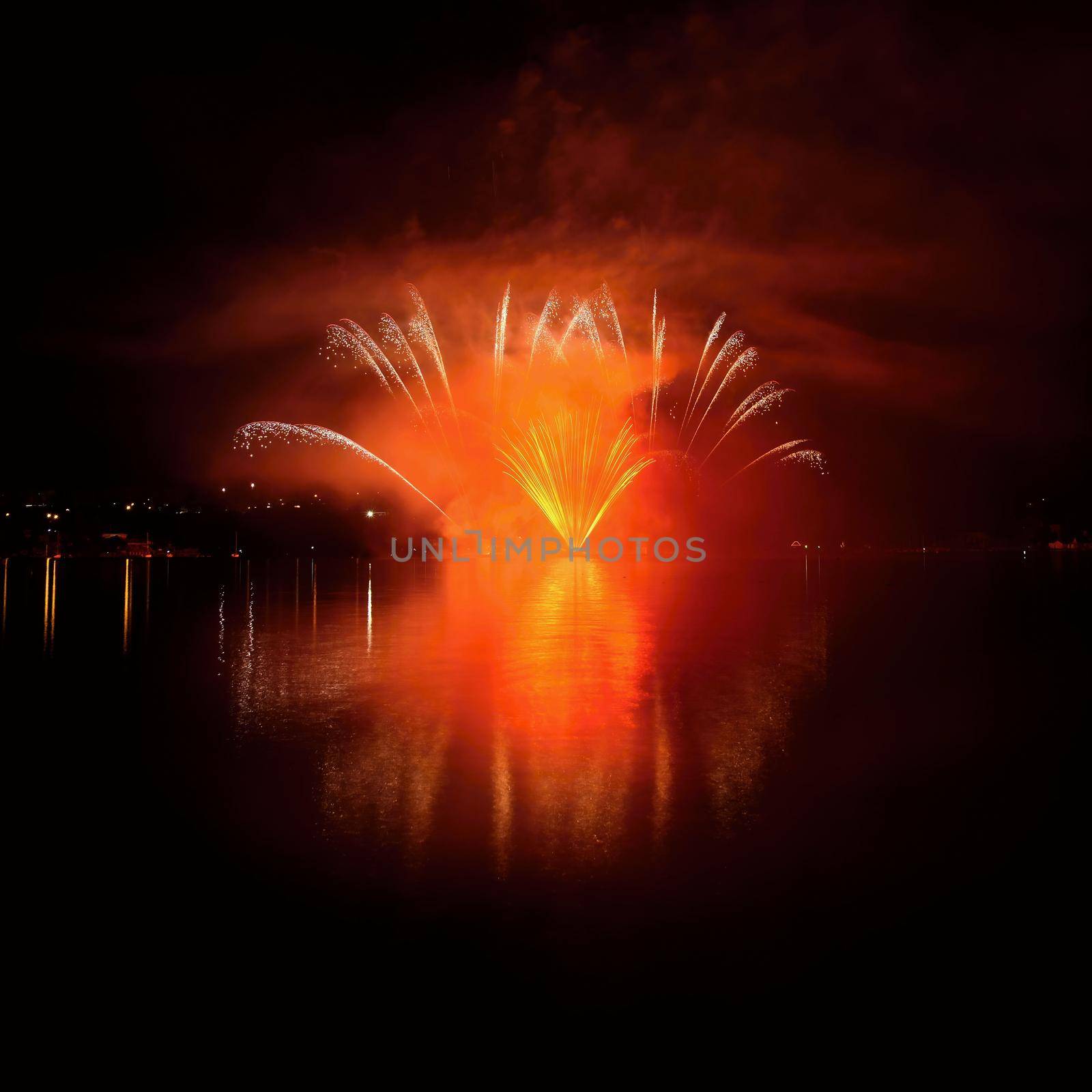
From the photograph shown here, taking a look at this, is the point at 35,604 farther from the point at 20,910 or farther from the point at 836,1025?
the point at 836,1025

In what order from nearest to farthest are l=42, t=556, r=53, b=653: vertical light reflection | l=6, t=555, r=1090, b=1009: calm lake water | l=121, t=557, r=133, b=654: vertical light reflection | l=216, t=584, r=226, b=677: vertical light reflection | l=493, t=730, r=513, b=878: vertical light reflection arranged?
l=6, t=555, r=1090, b=1009: calm lake water, l=493, t=730, r=513, b=878: vertical light reflection, l=216, t=584, r=226, b=677: vertical light reflection, l=42, t=556, r=53, b=653: vertical light reflection, l=121, t=557, r=133, b=654: vertical light reflection

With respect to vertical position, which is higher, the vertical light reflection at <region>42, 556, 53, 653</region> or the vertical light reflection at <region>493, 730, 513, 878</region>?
the vertical light reflection at <region>42, 556, 53, 653</region>

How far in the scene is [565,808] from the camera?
198 inches

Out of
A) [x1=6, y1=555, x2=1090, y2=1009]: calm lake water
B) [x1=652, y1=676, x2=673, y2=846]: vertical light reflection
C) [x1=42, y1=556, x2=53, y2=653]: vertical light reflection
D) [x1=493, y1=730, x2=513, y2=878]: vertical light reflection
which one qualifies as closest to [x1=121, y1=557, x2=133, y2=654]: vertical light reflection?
[x1=6, y1=555, x2=1090, y2=1009]: calm lake water

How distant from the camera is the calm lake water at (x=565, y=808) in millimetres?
3410

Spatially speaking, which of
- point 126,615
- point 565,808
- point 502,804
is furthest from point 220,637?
point 565,808

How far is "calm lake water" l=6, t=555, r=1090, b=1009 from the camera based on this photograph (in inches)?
134

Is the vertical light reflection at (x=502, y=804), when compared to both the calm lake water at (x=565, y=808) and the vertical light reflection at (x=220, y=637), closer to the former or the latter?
the calm lake water at (x=565, y=808)

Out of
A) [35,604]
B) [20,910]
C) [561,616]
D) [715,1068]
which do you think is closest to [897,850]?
[715,1068]

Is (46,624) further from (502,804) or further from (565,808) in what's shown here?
(565,808)

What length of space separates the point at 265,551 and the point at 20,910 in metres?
78.6

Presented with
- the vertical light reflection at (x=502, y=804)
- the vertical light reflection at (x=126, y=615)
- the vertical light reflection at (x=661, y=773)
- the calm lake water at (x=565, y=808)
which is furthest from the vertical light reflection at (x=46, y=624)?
the vertical light reflection at (x=661, y=773)

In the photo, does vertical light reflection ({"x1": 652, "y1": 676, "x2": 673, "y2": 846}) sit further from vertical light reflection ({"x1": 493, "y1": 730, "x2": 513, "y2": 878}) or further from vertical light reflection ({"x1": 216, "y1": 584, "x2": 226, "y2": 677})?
vertical light reflection ({"x1": 216, "y1": 584, "x2": 226, "y2": 677})

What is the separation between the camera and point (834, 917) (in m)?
3.68
